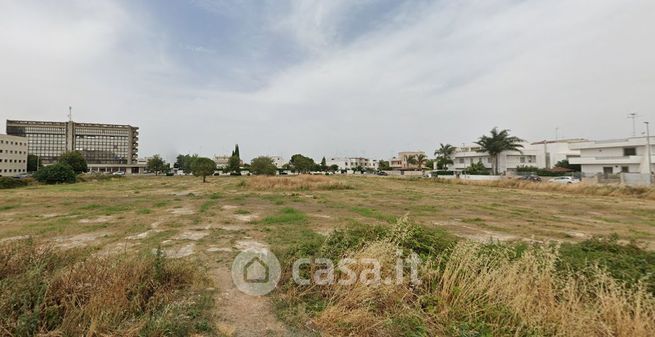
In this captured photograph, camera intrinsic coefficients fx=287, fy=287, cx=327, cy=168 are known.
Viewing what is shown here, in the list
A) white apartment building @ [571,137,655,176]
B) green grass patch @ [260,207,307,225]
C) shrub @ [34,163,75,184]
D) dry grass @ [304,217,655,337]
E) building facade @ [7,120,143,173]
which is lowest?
green grass patch @ [260,207,307,225]

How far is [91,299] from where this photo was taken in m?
3.06

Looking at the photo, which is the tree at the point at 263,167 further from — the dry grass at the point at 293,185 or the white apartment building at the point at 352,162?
the white apartment building at the point at 352,162

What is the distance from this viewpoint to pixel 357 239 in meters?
5.23

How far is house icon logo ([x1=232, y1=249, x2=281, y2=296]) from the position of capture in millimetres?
4414

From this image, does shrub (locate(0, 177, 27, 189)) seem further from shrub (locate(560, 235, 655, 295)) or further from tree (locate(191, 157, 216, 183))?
shrub (locate(560, 235, 655, 295))

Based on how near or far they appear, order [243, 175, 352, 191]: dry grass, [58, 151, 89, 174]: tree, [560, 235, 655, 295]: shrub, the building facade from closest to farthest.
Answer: [560, 235, 655, 295]: shrub
[243, 175, 352, 191]: dry grass
[58, 151, 89, 174]: tree
the building facade

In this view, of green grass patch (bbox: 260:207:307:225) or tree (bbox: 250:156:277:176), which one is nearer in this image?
green grass patch (bbox: 260:207:307:225)

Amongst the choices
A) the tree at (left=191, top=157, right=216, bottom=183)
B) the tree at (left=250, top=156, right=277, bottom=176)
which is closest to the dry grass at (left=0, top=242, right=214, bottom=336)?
the tree at (left=191, top=157, right=216, bottom=183)

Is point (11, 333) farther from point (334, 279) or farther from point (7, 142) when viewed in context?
point (7, 142)

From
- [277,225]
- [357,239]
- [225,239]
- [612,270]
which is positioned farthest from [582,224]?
[225,239]

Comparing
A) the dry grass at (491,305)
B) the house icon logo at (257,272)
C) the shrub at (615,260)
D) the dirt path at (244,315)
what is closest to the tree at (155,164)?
the house icon logo at (257,272)

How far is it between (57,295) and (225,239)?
4.45 meters

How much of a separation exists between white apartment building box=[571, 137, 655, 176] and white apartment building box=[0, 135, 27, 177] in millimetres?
112093

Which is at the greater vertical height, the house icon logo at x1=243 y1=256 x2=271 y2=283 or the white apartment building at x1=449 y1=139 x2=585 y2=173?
the white apartment building at x1=449 y1=139 x2=585 y2=173
